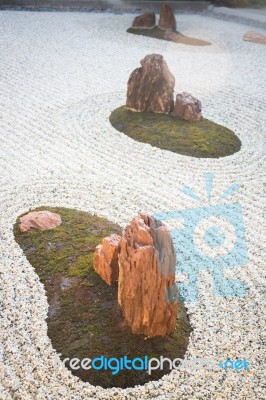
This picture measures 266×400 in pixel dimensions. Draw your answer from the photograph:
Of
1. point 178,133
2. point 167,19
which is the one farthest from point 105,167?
point 167,19

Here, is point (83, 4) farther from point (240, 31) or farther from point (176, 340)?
point (176, 340)

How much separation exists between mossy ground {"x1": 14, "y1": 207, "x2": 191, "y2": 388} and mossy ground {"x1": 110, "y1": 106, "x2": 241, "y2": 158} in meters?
2.80

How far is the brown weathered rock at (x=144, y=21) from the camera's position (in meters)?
14.8

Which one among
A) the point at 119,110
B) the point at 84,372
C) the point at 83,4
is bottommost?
the point at 84,372

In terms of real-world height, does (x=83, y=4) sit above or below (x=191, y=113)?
above

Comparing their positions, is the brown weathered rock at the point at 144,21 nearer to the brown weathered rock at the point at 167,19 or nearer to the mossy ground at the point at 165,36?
the mossy ground at the point at 165,36

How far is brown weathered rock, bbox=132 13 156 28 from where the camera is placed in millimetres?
14805

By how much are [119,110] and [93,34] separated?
6.62m

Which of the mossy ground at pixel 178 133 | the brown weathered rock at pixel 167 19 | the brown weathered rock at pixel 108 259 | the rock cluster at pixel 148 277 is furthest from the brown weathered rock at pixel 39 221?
the brown weathered rock at pixel 167 19

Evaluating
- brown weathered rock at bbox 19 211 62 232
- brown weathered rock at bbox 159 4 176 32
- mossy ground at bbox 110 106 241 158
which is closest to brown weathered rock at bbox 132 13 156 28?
brown weathered rock at bbox 159 4 176 32

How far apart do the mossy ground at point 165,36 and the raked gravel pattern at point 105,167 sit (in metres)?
0.47

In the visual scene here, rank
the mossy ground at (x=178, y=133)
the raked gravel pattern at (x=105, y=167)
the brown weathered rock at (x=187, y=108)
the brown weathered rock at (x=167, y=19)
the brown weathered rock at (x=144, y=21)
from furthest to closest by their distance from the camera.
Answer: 1. the brown weathered rock at (x=144, y=21)
2. the brown weathered rock at (x=167, y=19)
3. the brown weathered rock at (x=187, y=108)
4. the mossy ground at (x=178, y=133)
5. the raked gravel pattern at (x=105, y=167)

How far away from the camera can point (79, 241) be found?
193 inches

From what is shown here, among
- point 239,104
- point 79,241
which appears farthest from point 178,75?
point 79,241
